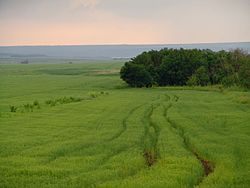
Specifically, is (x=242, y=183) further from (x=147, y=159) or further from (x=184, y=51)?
(x=184, y=51)

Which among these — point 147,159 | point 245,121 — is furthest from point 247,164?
point 245,121

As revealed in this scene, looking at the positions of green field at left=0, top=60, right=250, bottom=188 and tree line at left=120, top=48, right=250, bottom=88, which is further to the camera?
tree line at left=120, top=48, right=250, bottom=88

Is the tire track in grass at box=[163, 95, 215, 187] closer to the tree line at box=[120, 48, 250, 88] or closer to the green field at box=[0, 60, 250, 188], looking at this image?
the green field at box=[0, 60, 250, 188]

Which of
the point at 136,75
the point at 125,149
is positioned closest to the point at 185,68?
the point at 136,75

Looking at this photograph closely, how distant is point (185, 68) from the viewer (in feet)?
316

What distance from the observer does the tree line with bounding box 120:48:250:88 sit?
92.2 meters

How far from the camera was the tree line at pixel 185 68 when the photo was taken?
302ft

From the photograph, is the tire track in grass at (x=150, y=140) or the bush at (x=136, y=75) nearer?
the tire track in grass at (x=150, y=140)

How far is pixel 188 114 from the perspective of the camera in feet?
134

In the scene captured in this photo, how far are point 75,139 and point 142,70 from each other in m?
64.6

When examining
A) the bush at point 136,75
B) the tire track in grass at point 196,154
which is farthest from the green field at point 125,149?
the bush at point 136,75

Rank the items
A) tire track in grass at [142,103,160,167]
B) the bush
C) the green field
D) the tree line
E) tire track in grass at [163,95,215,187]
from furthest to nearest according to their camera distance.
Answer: the tree line
the bush
tire track in grass at [142,103,160,167]
tire track in grass at [163,95,215,187]
the green field

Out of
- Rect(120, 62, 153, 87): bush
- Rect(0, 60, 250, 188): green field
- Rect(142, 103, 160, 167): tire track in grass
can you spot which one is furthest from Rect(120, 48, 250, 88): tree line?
Rect(142, 103, 160, 167): tire track in grass

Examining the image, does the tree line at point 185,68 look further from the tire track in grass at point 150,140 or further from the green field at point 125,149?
the tire track in grass at point 150,140
